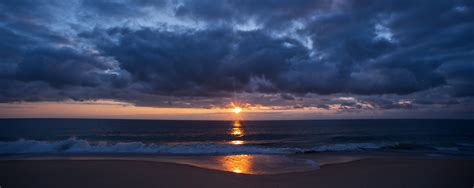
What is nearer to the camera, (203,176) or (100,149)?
(203,176)

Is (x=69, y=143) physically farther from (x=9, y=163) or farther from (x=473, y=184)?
(x=473, y=184)

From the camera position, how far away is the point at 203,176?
43.8 feet

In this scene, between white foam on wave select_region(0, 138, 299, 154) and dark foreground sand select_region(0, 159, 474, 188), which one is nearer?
dark foreground sand select_region(0, 159, 474, 188)

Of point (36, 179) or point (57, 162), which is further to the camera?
point (57, 162)

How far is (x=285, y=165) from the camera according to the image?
1692cm

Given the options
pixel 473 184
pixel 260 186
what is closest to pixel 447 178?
pixel 473 184

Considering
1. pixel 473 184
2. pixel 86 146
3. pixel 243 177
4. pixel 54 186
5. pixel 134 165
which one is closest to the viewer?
pixel 54 186

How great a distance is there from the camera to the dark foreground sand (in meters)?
11.9

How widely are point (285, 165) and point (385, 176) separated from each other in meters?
5.46

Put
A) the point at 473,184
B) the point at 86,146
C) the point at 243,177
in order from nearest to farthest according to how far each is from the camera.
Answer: the point at 473,184
the point at 243,177
the point at 86,146

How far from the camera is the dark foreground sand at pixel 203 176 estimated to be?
11875 mm

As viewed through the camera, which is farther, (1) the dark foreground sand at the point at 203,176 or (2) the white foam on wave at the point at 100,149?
(2) the white foam on wave at the point at 100,149

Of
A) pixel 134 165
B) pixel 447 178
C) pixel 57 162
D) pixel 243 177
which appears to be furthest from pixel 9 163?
pixel 447 178

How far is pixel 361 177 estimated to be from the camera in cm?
1334
